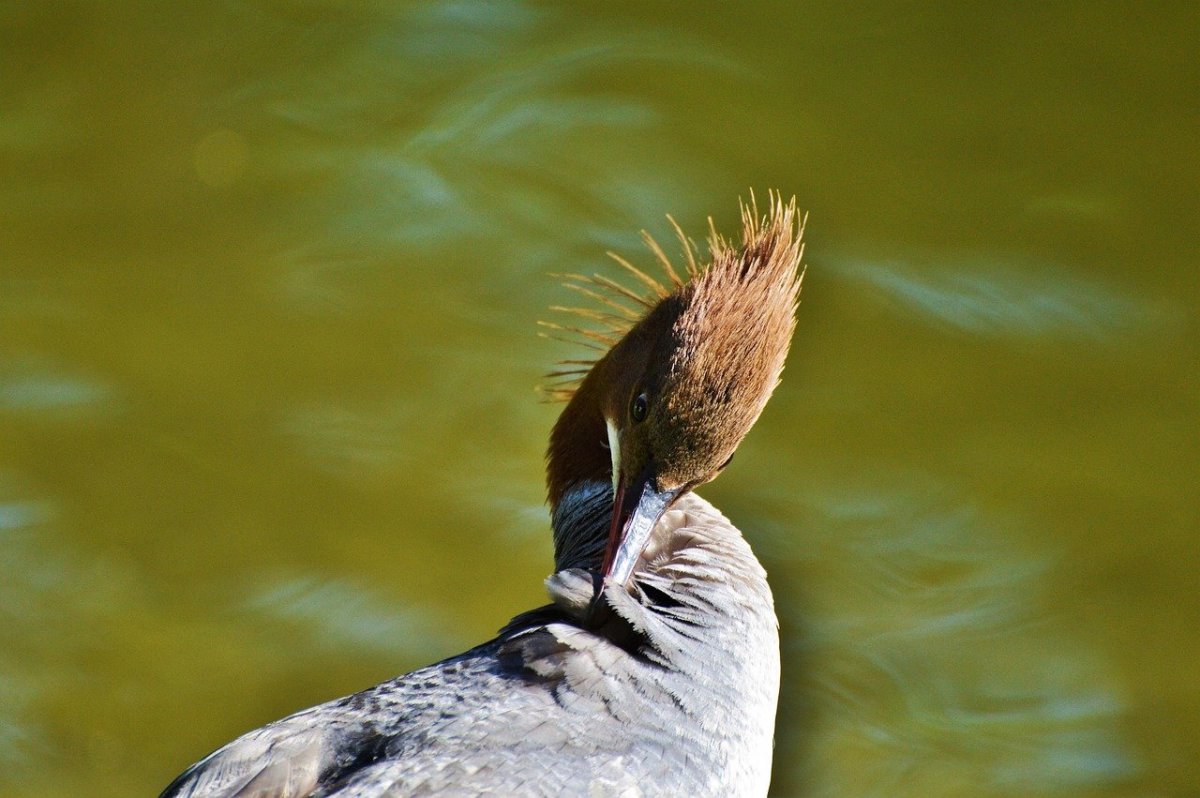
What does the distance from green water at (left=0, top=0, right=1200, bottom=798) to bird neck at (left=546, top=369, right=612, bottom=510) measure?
760 mm

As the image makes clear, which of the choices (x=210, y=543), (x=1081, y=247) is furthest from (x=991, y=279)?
(x=210, y=543)

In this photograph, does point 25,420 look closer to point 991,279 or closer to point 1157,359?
point 991,279

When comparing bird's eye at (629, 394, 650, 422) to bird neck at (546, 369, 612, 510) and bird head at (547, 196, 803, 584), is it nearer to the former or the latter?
bird head at (547, 196, 803, 584)

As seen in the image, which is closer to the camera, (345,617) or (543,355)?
(345,617)

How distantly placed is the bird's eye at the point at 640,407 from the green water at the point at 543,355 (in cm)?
145

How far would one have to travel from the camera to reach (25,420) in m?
5.96

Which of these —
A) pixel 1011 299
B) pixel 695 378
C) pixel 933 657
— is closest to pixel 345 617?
pixel 695 378

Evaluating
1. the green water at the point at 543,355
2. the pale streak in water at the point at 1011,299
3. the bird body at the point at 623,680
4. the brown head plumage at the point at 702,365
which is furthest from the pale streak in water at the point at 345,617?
the pale streak in water at the point at 1011,299

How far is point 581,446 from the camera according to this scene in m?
4.72

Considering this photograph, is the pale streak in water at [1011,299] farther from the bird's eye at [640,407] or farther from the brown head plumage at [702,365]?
the bird's eye at [640,407]

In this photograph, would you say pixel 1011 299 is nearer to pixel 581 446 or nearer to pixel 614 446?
pixel 581 446

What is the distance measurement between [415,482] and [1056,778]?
2609mm

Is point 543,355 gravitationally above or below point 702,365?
above

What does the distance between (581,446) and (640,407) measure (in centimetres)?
68
